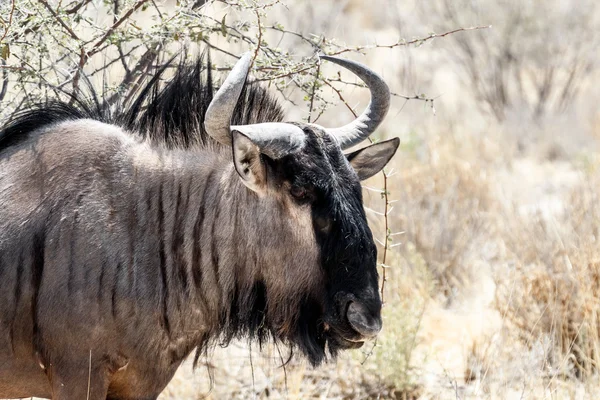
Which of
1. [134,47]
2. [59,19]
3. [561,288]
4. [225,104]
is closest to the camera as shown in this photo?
[225,104]

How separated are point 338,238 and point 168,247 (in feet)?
2.16

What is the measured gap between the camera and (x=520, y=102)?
14.0m

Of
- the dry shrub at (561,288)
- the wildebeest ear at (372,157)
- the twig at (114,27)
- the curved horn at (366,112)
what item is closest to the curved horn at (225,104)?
the curved horn at (366,112)

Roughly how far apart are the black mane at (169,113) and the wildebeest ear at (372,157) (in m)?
0.37

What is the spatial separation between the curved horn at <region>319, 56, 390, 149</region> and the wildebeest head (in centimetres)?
22

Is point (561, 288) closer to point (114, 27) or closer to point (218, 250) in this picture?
point (218, 250)

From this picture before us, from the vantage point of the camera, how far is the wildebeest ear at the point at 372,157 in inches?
144

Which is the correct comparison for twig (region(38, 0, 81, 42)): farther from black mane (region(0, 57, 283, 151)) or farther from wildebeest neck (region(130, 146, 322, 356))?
wildebeest neck (region(130, 146, 322, 356))

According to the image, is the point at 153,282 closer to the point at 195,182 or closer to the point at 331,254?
the point at 195,182

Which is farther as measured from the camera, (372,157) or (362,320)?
(372,157)

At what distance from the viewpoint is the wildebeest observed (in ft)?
10.4

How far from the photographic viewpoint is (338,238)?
316 centimetres

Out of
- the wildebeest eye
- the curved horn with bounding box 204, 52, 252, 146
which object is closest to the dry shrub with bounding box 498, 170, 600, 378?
the wildebeest eye

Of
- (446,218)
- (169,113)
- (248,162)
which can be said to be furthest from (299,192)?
(446,218)
